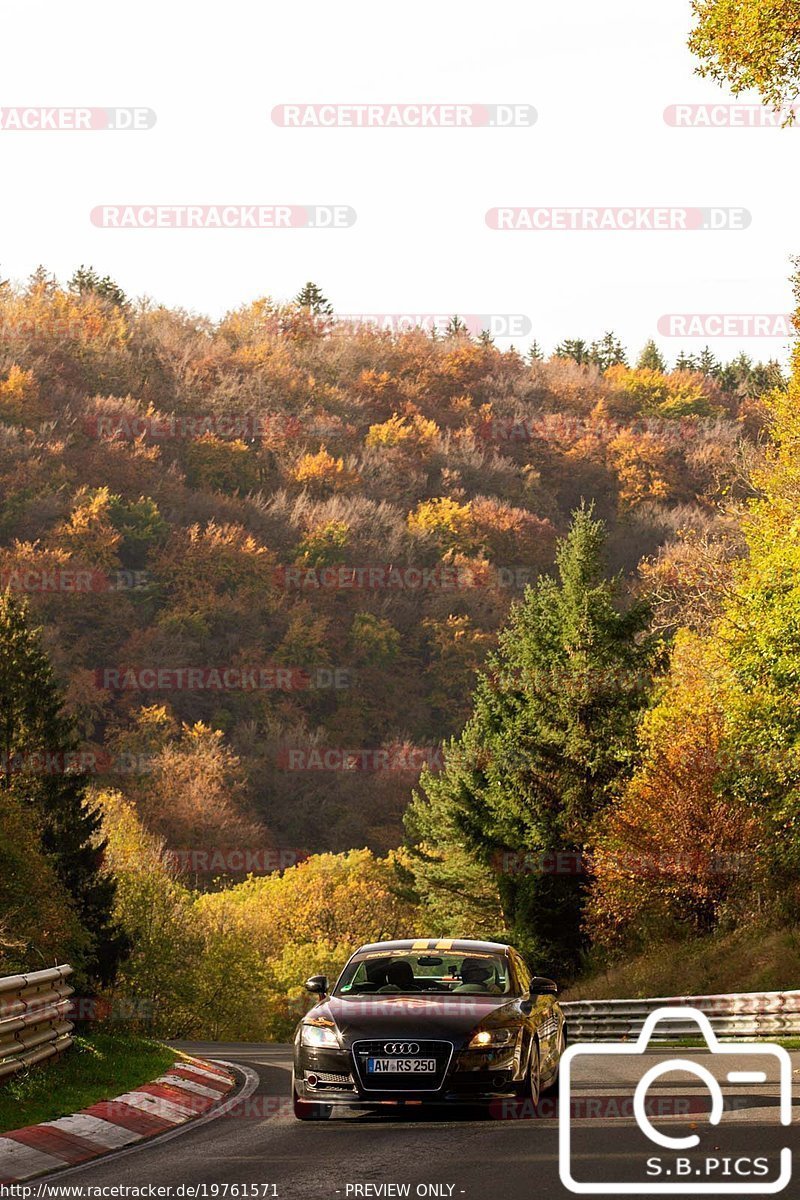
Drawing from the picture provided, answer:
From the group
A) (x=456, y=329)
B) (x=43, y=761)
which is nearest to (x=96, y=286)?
(x=456, y=329)

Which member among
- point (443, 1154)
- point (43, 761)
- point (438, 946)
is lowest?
point (43, 761)

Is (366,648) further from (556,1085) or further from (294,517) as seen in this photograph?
(556,1085)

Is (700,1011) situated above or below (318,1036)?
below

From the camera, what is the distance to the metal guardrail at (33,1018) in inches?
496

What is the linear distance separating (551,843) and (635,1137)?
38161 mm

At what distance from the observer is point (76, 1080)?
558 inches

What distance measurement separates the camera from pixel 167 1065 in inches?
681

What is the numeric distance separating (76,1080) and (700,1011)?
15.8 metres

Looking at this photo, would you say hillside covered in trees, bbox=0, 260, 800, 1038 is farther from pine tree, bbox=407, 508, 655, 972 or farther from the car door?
the car door

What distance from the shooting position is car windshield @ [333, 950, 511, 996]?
1302 centimetres

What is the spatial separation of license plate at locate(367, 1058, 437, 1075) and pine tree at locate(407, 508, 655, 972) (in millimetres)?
34500

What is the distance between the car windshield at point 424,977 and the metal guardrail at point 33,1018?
8.73ft

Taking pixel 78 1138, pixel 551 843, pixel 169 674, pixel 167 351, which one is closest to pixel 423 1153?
pixel 78 1138

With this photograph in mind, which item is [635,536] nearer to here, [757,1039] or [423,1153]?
[757,1039]
